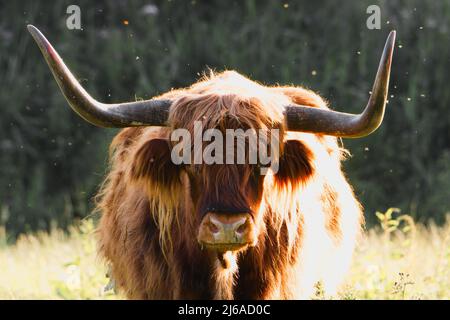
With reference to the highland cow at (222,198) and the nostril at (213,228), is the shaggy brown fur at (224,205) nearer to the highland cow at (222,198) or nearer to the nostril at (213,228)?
the highland cow at (222,198)

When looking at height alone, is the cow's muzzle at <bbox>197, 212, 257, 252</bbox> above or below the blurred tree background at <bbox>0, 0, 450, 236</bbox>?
below

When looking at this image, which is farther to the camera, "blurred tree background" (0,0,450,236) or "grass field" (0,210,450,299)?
"blurred tree background" (0,0,450,236)

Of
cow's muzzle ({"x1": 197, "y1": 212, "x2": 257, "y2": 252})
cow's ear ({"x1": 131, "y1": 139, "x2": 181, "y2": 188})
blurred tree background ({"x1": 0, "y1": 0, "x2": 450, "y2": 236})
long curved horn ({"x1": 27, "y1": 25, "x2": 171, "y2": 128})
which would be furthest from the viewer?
blurred tree background ({"x1": 0, "y1": 0, "x2": 450, "y2": 236})

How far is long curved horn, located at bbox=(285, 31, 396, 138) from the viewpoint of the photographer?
215 inches

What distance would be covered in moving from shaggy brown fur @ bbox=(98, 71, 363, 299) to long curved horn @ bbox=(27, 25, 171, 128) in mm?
107

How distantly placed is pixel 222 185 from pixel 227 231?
0.30m

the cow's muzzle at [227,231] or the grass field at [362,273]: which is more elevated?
the cow's muzzle at [227,231]

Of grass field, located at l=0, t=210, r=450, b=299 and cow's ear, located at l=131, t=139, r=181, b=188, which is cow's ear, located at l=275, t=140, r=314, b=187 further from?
grass field, located at l=0, t=210, r=450, b=299

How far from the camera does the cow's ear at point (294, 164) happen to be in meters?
6.23

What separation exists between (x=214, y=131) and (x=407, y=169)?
27.5ft

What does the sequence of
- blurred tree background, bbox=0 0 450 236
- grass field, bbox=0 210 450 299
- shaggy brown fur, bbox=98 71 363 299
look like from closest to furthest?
shaggy brown fur, bbox=98 71 363 299
grass field, bbox=0 210 450 299
blurred tree background, bbox=0 0 450 236

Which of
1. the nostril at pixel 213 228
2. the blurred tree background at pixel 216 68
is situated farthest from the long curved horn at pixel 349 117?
the blurred tree background at pixel 216 68

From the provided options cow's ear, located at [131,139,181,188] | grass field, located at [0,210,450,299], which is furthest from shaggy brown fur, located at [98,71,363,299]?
Result: grass field, located at [0,210,450,299]

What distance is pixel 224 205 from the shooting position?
18.9ft
